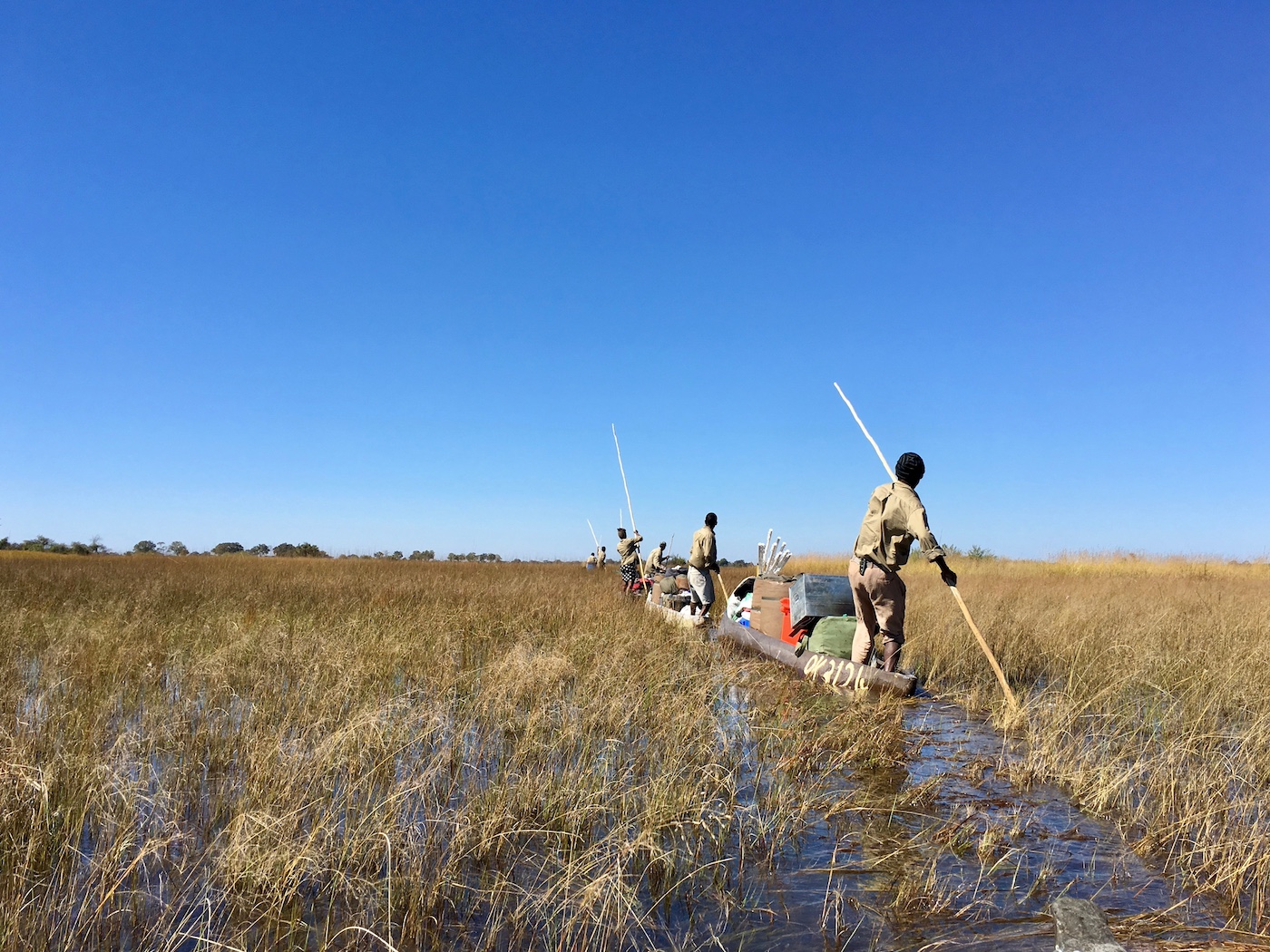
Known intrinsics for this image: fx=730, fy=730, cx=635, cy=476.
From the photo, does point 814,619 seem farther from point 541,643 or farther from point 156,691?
point 156,691

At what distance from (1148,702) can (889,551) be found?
261cm

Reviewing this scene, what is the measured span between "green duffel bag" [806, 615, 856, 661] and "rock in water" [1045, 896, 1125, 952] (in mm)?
4969

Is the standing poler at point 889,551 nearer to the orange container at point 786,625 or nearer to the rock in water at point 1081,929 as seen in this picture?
the orange container at point 786,625

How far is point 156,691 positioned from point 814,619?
6630mm

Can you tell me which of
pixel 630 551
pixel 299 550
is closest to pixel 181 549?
pixel 299 550

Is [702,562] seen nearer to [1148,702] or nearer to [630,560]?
[630,560]

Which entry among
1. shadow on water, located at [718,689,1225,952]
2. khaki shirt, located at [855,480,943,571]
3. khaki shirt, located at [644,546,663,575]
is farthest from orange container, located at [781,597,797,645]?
khaki shirt, located at [644,546,663,575]

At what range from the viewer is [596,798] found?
13.0 feet

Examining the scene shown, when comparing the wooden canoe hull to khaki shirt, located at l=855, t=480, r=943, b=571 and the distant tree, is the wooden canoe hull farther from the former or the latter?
the distant tree

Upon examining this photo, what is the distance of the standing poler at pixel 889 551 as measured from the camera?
6.80 m

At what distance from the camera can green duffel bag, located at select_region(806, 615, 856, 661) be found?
7.84 meters

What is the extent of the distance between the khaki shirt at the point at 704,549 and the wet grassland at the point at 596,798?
14.6 ft

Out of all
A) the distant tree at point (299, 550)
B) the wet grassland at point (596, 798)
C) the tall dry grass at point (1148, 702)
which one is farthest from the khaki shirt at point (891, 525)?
the distant tree at point (299, 550)

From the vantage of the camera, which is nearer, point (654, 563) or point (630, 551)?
point (654, 563)
